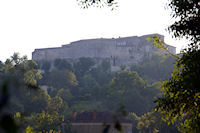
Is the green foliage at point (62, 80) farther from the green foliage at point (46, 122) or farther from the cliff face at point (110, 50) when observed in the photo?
the green foliage at point (46, 122)

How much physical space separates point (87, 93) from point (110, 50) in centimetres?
3959

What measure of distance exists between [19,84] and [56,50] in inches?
5152

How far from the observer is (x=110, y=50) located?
131 m

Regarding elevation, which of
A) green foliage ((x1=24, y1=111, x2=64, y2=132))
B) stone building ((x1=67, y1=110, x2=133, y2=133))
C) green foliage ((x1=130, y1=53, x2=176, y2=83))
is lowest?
stone building ((x1=67, y1=110, x2=133, y2=133))

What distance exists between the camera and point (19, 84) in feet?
9.79

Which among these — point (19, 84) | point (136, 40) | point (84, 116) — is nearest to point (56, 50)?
point (136, 40)

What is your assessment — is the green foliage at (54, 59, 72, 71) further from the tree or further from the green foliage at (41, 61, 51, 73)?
the tree

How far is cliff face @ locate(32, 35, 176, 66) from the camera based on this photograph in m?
129

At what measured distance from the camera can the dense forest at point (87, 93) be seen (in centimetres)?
5465

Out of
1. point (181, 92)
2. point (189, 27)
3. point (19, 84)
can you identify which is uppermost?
point (189, 27)

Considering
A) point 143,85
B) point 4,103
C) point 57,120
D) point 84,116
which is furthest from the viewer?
point 143,85

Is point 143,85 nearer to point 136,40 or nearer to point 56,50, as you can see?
point 136,40

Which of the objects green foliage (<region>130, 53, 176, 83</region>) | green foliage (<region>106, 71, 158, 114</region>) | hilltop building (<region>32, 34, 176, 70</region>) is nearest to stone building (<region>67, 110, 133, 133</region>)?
green foliage (<region>106, 71, 158, 114</region>)

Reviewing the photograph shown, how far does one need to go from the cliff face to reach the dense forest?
8.30 meters
